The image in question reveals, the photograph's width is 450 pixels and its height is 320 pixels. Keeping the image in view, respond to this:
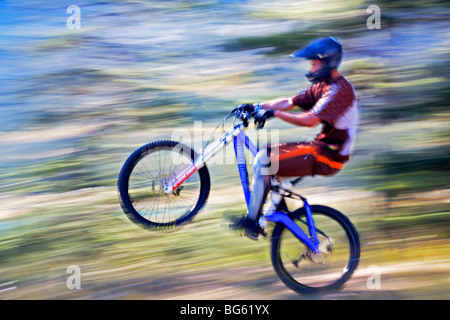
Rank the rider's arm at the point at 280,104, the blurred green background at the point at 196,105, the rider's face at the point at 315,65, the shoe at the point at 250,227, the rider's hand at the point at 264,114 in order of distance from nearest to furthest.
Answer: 1. the rider's hand at the point at 264,114
2. the shoe at the point at 250,227
3. the rider's face at the point at 315,65
4. the rider's arm at the point at 280,104
5. the blurred green background at the point at 196,105

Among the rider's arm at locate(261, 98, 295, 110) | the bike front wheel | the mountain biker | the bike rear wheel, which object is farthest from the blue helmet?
the bike rear wheel

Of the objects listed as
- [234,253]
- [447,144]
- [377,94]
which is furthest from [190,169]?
[447,144]

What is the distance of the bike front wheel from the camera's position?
11.4 ft

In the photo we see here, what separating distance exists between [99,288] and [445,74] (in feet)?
12.4

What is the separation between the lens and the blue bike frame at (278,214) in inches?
136

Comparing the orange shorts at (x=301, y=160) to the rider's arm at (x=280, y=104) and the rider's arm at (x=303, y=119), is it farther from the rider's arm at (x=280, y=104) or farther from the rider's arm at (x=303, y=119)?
the rider's arm at (x=280, y=104)

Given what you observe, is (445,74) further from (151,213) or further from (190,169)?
(151,213)

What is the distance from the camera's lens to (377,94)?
436 cm

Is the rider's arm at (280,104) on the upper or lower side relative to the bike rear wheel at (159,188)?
upper

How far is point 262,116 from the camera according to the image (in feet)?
10.9

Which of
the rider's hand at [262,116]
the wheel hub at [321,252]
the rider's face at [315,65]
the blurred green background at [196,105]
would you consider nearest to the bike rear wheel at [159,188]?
the blurred green background at [196,105]

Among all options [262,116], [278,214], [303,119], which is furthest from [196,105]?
[278,214]

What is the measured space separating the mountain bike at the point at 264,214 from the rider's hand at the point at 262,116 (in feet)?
0.03

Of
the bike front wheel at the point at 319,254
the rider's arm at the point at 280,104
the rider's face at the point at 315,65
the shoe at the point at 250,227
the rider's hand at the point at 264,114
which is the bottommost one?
the bike front wheel at the point at 319,254
